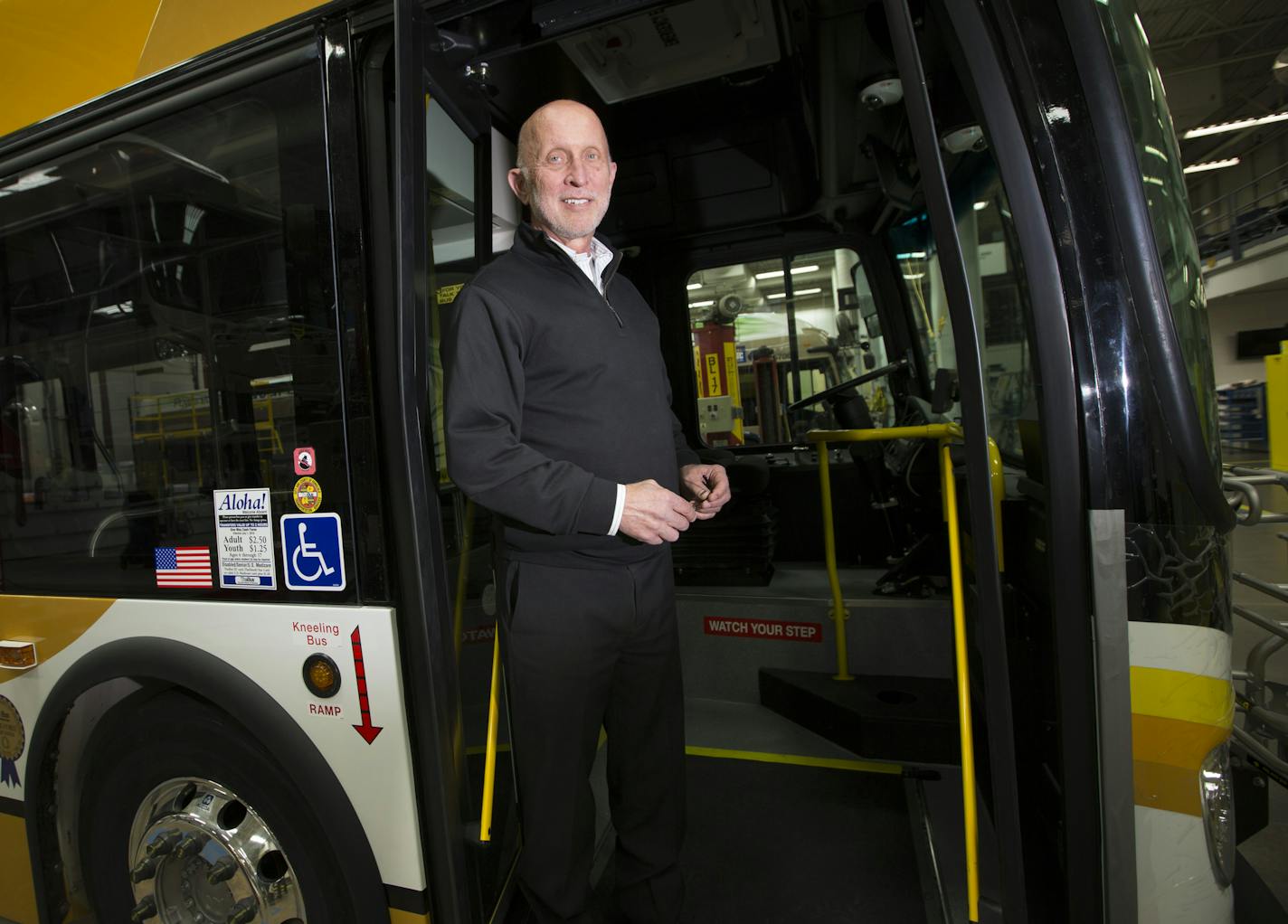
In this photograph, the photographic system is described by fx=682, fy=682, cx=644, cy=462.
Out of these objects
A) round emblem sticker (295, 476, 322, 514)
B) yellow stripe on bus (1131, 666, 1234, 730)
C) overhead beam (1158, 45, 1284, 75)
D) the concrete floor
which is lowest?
the concrete floor

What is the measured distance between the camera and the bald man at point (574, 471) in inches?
50.1

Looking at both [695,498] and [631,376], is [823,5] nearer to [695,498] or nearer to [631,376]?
[631,376]

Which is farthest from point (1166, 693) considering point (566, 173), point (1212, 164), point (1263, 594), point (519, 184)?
point (1212, 164)

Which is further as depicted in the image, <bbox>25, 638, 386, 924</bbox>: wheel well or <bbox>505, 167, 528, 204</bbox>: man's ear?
<bbox>505, 167, 528, 204</bbox>: man's ear

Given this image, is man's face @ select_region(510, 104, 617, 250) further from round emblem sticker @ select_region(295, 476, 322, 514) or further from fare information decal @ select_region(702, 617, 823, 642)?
fare information decal @ select_region(702, 617, 823, 642)

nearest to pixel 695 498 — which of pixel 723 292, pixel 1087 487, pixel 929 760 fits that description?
pixel 1087 487

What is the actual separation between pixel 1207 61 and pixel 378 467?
56.3 feet

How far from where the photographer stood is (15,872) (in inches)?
67.6

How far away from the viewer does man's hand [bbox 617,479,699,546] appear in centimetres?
124

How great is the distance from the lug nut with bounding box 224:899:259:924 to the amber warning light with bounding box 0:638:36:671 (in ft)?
2.51

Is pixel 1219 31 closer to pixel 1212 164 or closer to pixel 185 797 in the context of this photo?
pixel 1212 164

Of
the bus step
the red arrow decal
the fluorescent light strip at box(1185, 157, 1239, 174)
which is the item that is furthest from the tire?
the fluorescent light strip at box(1185, 157, 1239, 174)

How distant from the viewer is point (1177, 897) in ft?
3.32

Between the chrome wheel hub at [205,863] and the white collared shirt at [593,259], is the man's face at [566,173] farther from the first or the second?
the chrome wheel hub at [205,863]
